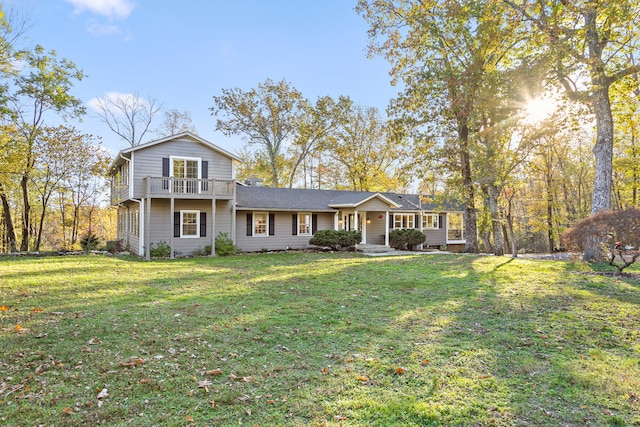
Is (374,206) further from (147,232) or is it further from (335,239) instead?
(147,232)

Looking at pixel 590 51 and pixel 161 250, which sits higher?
pixel 590 51

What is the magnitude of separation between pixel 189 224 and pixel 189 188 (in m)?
1.88

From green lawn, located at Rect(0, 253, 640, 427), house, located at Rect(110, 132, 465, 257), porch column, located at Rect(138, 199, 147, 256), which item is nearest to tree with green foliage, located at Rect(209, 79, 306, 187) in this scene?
house, located at Rect(110, 132, 465, 257)

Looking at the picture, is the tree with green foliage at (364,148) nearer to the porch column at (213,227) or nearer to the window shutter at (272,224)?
the window shutter at (272,224)

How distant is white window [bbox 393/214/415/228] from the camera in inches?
919

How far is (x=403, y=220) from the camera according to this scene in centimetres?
2366

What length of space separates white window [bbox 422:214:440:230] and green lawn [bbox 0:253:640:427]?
16030 millimetres

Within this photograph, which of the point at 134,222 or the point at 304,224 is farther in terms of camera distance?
the point at 304,224

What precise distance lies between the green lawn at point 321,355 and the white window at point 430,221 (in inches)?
631

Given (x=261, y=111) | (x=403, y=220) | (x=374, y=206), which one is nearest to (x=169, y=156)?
(x=374, y=206)

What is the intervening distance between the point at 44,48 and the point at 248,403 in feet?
76.4

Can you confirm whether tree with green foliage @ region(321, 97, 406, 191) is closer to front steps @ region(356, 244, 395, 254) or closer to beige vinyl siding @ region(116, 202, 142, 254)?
front steps @ region(356, 244, 395, 254)

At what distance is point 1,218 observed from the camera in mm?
23750

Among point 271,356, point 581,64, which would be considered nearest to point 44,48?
point 271,356
